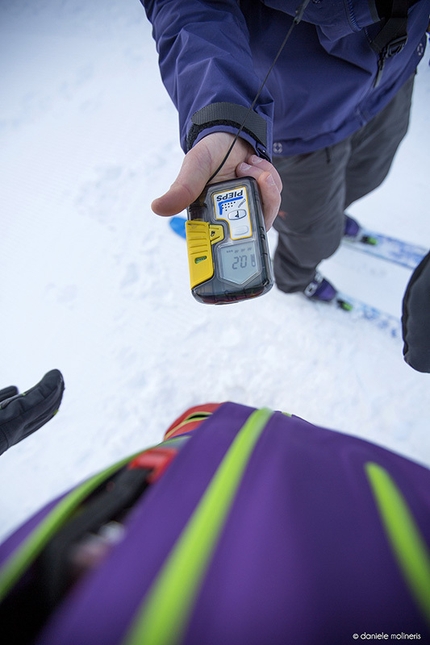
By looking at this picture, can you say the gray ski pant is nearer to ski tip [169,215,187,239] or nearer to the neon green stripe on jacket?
ski tip [169,215,187,239]

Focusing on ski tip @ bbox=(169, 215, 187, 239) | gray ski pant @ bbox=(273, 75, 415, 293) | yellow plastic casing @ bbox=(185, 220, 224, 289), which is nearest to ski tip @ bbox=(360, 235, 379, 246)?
gray ski pant @ bbox=(273, 75, 415, 293)

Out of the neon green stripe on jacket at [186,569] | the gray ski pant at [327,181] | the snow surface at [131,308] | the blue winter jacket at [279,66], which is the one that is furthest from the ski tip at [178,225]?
the neon green stripe on jacket at [186,569]

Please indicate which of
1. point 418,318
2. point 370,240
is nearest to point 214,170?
point 418,318

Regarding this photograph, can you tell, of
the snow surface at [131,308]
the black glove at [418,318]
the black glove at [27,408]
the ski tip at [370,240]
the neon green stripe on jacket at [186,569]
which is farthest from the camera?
the ski tip at [370,240]

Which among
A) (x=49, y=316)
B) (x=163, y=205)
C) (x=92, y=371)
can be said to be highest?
(x=163, y=205)

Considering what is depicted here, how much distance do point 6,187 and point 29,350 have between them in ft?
3.07

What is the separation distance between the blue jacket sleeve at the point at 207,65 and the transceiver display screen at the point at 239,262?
0.58ft

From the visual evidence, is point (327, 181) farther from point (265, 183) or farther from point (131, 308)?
point (131, 308)

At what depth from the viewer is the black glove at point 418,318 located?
579 mm

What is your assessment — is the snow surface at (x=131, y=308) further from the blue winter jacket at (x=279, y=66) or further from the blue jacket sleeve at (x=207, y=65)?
the blue jacket sleeve at (x=207, y=65)

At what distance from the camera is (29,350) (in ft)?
4.18

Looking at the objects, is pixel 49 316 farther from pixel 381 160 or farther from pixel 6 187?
pixel 381 160

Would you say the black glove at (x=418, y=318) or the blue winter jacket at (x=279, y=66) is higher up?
the blue winter jacket at (x=279, y=66)

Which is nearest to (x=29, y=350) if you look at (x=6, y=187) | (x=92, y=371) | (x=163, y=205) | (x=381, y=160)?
(x=92, y=371)
